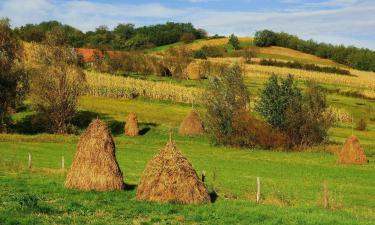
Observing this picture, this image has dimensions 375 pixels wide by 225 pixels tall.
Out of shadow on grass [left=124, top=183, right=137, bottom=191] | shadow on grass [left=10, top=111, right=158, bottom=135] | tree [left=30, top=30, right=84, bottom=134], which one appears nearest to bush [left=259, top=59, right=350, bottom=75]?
shadow on grass [left=10, top=111, right=158, bottom=135]

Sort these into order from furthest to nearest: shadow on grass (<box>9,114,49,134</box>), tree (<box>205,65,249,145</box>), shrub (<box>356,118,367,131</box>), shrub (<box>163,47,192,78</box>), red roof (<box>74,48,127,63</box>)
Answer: shrub (<box>163,47,192,78</box>) → red roof (<box>74,48,127,63</box>) → shrub (<box>356,118,367,131</box>) → shadow on grass (<box>9,114,49,134</box>) → tree (<box>205,65,249,145</box>)

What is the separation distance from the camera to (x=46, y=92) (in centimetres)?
7306

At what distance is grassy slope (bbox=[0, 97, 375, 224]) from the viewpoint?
21188mm

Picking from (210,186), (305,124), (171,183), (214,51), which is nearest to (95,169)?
(171,183)

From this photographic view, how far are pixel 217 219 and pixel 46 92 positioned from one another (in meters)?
55.8

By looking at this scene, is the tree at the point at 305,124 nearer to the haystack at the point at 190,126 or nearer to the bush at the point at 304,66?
the haystack at the point at 190,126

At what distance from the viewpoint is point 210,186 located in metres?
30.9

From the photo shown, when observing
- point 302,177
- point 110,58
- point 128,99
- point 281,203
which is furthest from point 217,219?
point 110,58

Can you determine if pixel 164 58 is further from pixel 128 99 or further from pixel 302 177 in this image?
pixel 302 177

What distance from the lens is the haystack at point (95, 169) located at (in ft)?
89.3

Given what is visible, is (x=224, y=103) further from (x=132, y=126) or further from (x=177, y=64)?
(x=177, y=64)

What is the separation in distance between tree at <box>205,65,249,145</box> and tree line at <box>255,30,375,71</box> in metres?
121

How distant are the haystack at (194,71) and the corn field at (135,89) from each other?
2978 centimetres

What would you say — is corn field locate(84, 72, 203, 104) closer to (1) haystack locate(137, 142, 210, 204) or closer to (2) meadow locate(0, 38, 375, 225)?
(2) meadow locate(0, 38, 375, 225)
